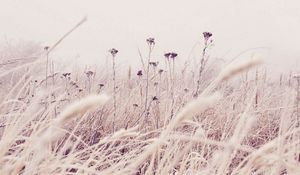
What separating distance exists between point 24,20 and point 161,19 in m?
6.18

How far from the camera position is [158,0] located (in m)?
19.3

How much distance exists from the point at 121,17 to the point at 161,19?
1.68 metres

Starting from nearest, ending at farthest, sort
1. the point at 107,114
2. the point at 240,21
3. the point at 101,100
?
1. the point at 101,100
2. the point at 107,114
3. the point at 240,21

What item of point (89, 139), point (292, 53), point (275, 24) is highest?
point (275, 24)

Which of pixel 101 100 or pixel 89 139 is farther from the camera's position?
pixel 89 139

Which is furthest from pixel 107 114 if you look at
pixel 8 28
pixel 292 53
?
pixel 292 53

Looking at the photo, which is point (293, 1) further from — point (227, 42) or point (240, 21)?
point (227, 42)

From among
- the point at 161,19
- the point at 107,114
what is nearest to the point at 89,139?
the point at 107,114

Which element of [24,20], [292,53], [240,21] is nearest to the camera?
[24,20]

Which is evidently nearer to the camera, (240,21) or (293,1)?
(240,21)

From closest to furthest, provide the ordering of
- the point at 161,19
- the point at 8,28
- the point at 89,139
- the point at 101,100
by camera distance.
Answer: the point at 101,100 < the point at 89,139 < the point at 8,28 < the point at 161,19

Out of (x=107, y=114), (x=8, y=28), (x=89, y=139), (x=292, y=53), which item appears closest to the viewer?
(x=89, y=139)

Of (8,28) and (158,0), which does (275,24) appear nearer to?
(158,0)

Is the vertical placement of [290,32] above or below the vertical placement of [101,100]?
above
